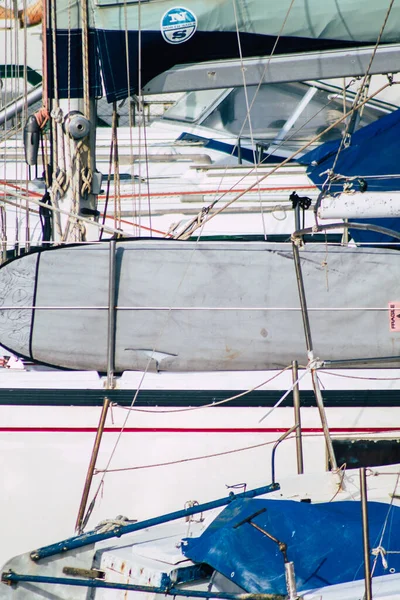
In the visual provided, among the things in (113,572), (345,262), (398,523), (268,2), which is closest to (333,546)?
(398,523)

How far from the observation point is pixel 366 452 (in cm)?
504

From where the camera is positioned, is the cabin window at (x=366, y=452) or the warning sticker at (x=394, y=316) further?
the warning sticker at (x=394, y=316)

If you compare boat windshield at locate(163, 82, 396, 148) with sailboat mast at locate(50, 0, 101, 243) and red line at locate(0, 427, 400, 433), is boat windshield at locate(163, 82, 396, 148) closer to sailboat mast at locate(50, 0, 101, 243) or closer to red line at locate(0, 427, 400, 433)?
sailboat mast at locate(50, 0, 101, 243)

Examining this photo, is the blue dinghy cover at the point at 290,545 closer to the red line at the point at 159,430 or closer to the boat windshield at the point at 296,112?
the red line at the point at 159,430

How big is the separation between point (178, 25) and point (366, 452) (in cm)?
313

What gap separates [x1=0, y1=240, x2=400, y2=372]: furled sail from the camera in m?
5.16

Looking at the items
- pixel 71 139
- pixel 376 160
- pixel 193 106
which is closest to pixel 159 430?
pixel 71 139

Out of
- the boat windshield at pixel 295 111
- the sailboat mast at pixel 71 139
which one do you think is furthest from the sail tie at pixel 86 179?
the boat windshield at pixel 295 111

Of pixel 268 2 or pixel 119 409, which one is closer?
pixel 119 409

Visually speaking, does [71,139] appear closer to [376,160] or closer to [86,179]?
[86,179]

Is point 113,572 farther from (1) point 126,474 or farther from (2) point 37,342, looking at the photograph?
(2) point 37,342

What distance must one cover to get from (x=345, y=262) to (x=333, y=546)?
2233mm

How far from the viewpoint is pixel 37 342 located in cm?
518

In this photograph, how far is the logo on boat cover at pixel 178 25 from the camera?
5.68 metres
